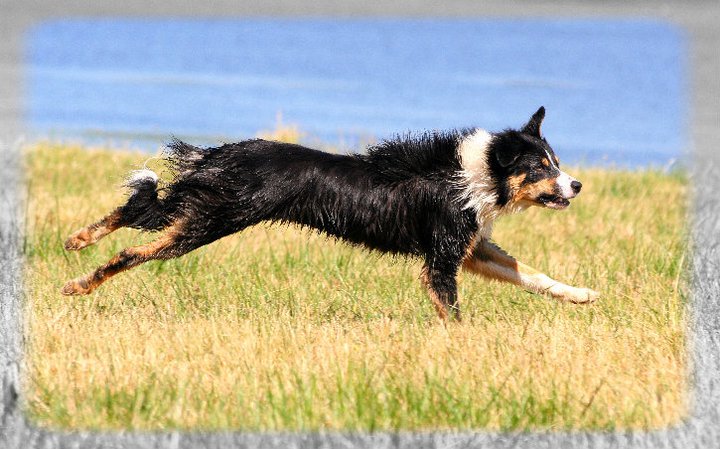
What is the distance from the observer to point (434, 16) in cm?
470

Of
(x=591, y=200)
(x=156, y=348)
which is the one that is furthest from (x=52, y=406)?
(x=591, y=200)

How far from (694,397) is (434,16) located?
6.76 feet

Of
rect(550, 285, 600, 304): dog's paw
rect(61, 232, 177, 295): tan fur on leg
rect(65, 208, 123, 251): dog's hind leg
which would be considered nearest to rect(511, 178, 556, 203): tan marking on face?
rect(550, 285, 600, 304): dog's paw

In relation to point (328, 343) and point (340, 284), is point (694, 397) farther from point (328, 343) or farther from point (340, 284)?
point (340, 284)

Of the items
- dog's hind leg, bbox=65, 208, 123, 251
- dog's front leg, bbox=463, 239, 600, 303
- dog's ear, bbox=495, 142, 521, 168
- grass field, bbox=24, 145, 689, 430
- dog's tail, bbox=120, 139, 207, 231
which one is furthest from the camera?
dog's hind leg, bbox=65, 208, 123, 251

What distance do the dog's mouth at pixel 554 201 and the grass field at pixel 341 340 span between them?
2.08 feet

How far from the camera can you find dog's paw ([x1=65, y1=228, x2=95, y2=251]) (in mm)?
7023

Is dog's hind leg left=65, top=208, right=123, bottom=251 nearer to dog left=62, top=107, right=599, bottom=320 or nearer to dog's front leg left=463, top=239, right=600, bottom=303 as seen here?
dog left=62, top=107, right=599, bottom=320

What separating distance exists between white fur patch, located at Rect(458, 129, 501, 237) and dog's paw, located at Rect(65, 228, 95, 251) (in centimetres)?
242

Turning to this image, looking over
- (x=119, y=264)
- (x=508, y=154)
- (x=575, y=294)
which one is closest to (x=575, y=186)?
(x=508, y=154)

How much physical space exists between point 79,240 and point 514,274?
279 cm

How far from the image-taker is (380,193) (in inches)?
257

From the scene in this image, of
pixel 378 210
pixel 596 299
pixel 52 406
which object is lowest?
pixel 52 406

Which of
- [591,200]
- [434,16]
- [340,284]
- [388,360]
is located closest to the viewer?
[434,16]
